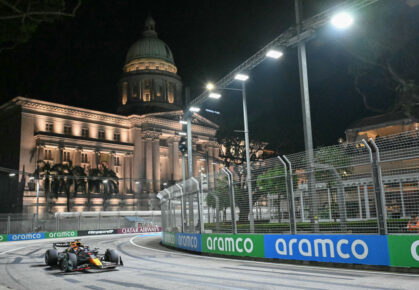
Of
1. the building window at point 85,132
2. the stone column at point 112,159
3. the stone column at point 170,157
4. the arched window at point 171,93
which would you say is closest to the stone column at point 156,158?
the stone column at point 170,157

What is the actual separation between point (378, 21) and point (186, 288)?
19761 millimetres

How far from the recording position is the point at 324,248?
1180 centimetres

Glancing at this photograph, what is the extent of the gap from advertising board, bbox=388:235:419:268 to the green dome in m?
103

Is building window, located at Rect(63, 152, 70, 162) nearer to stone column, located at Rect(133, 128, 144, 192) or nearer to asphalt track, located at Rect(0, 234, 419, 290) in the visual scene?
stone column, located at Rect(133, 128, 144, 192)

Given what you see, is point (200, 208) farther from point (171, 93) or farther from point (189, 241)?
point (171, 93)

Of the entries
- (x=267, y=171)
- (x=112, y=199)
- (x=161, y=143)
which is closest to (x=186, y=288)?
(x=267, y=171)

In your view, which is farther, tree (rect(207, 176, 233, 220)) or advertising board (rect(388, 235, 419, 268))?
tree (rect(207, 176, 233, 220))

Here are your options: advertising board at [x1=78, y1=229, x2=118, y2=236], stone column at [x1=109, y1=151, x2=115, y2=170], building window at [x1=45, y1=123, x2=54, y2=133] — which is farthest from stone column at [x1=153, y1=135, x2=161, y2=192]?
advertising board at [x1=78, y1=229, x2=118, y2=236]

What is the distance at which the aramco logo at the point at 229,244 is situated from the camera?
14756 mm

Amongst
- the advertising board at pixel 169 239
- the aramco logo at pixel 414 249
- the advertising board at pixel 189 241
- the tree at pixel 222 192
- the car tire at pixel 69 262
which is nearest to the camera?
the aramco logo at pixel 414 249

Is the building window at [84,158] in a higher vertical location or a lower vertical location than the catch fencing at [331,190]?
higher

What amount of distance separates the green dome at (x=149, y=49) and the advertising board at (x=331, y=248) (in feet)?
328

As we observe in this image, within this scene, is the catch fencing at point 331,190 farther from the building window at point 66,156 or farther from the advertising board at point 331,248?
the building window at point 66,156

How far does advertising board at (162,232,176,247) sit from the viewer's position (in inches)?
866
